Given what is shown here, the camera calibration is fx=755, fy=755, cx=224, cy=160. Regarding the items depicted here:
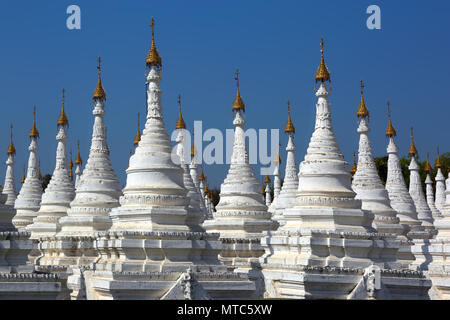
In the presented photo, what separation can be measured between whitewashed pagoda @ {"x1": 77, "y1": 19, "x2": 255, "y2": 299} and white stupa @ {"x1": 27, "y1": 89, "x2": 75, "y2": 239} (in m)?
11.4

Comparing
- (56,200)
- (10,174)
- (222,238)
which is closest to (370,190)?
(222,238)

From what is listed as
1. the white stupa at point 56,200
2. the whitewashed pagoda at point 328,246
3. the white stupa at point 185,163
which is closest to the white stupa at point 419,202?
the white stupa at point 185,163

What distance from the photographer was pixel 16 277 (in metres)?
19.6

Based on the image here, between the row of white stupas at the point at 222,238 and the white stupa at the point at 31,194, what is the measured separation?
5773mm

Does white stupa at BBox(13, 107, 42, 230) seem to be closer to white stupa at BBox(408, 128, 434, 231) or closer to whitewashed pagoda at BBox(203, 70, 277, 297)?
whitewashed pagoda at BBox(203, 70, 277, 297)

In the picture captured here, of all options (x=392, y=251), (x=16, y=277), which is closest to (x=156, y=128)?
(x=16, y=277)

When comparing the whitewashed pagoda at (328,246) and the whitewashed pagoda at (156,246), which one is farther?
the whitewashed pagoda at (328,246)

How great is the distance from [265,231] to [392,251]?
235 inches

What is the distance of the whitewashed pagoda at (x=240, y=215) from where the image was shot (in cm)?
3148

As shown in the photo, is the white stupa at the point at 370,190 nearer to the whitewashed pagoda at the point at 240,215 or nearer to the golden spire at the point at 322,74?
the whitewashed pagoda at the point at 240,215

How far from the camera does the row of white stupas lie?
22.2 meters

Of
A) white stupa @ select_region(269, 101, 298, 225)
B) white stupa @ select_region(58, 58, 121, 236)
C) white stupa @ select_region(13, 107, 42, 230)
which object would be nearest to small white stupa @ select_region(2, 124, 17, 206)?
white stupa @ select_region(13, 107, 42, 230)

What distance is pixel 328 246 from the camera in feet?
83.7
